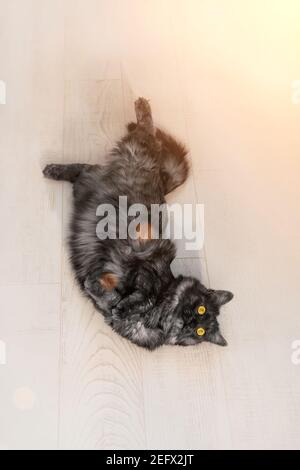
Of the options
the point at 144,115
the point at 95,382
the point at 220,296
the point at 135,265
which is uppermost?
the point at 144,115

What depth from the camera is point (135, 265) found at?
4.91 ft

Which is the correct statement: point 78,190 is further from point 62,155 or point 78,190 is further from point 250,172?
point 250,172

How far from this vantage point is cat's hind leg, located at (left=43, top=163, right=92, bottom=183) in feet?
5.56

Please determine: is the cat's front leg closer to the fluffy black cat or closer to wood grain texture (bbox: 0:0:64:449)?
the fluffy black cat

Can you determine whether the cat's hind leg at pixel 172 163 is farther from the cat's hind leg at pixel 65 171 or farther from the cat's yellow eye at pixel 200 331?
the cat's yellow eye at pixel 200 331

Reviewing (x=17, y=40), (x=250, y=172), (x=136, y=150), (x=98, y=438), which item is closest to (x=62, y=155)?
(x=136, y=150)

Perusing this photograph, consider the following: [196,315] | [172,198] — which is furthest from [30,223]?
[196,315]

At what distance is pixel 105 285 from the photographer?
1.50 m

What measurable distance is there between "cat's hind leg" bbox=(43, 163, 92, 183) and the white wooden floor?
50 mm

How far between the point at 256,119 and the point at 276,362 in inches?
45.5

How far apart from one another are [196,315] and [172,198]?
589 millimetres

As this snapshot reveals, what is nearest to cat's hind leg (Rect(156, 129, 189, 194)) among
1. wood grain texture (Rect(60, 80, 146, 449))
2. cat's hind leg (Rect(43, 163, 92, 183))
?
cat's hind leg (Rect(43, 163, 92, 183))

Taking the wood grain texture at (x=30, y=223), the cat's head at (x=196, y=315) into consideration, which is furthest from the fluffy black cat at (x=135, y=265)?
the wood grain texture at (x=30, y=223)

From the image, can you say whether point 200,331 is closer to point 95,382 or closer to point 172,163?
point 95,382
